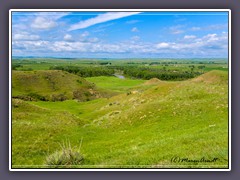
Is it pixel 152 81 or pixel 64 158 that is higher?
pixel 152 81

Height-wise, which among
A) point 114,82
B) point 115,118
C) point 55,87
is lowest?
point 115,118

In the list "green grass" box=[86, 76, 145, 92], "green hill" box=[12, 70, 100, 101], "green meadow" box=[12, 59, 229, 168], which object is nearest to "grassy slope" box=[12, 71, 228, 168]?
"green meadow" box=[12, 59, 229, 168]

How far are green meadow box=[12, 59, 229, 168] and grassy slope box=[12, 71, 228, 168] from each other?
1.2 inches

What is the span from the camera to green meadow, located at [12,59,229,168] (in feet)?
33.9

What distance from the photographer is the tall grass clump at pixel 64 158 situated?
10.3 metres

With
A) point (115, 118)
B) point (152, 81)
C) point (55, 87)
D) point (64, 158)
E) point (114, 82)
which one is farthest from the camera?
point (115, 118)

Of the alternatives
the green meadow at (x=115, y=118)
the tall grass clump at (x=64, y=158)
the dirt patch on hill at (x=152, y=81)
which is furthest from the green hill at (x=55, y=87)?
the tall grass clump at (x=64, y=158)

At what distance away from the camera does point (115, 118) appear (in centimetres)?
1360

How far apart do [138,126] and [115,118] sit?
110 cm

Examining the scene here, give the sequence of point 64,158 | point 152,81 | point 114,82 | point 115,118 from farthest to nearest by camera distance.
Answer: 1. point 115,118
2. point 152,81
3. point 114,82
4. point 64,158

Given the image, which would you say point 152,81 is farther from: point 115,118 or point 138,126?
point 115,118

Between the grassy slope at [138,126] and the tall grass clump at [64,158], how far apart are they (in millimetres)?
298

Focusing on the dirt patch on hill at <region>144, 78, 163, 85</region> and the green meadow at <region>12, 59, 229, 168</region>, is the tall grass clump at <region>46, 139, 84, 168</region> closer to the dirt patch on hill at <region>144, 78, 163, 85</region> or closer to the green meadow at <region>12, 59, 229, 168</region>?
the green meadow at <region>12, 59, 229, 168</region>

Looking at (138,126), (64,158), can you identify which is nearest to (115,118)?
(138,126)
